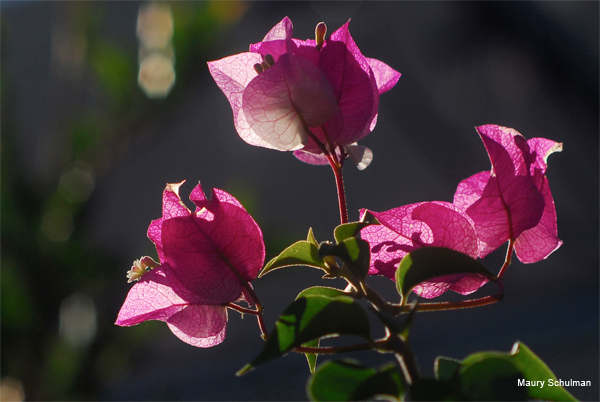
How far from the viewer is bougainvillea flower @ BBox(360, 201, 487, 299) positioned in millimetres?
318

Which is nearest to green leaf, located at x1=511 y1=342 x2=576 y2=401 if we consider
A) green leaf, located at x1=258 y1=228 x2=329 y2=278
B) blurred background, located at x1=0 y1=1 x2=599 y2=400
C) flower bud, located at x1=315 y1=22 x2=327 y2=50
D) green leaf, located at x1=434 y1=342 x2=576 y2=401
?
green leaf, located at x1=434 y1=342 x2=576 y2=401

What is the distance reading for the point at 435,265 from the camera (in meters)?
0.27

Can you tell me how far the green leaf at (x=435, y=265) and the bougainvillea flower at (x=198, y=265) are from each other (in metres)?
0.11

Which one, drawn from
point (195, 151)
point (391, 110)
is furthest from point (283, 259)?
point (391, 110)

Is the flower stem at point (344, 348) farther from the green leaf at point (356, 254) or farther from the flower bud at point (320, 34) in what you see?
the flower bud at point (320, 34)

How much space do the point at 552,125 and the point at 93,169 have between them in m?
3.38

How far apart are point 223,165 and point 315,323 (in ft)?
11.0

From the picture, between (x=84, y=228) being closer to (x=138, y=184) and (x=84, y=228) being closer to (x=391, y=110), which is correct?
(x=138, y=184)

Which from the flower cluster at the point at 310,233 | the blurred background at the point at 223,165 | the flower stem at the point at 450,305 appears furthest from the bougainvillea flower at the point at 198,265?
the blurred background at the point at 223,165

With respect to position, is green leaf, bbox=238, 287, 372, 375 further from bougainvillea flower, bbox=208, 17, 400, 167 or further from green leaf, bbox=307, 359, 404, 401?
bougainvillea flower, bbox=208, 17, 400, 167

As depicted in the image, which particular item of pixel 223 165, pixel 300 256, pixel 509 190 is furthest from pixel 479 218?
pixel 223 165

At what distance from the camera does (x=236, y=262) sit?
0.33 meters

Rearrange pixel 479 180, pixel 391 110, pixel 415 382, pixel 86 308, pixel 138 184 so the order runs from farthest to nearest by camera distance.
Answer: pixel 391 110 < pixel 138 184 < pixel 86 308 < pixel 479 180 < pixel 415 382

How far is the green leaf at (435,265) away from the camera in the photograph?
0.86 ft
